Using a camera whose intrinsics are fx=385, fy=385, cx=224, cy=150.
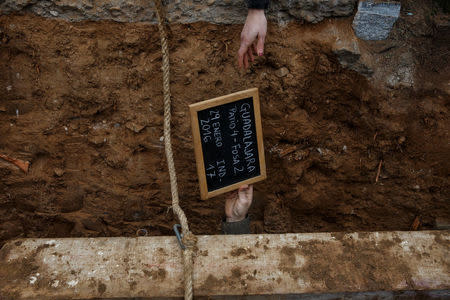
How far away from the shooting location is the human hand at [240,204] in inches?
83.0

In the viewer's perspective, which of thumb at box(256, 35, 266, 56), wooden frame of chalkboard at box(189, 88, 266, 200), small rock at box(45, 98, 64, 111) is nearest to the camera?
wooden frame of chalkboard at box(189, 88, 266, 200)

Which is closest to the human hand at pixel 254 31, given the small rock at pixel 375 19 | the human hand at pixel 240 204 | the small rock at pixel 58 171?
the human hand at pixel 240 204

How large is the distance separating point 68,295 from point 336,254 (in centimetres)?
121

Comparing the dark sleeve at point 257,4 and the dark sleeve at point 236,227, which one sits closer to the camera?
the dark sleeve at point 257,4

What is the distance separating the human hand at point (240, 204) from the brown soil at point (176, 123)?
0.54 metres

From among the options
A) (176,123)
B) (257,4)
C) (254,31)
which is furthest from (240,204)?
(257,4)

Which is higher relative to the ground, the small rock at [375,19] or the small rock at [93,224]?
the small rock at [375,19]

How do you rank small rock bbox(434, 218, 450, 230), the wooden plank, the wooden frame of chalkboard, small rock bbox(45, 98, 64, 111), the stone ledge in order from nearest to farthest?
the wooden plank < the wooden frame of chalkboard < the stone ledge < small rock bbox(45, 98, 64, 111) < small rock bbox(434, 218, 450, 230)

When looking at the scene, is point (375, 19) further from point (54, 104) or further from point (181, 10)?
point (54, 104)

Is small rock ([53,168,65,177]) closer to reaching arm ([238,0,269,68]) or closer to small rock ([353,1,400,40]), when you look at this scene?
reaching arm ([238,0,269,68])

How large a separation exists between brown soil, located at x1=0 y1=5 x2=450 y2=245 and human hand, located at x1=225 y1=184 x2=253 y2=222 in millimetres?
535

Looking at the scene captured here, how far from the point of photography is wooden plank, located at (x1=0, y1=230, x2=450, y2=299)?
1666mm

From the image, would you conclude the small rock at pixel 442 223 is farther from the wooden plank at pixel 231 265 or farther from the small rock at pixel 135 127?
the small rock at pixel 135 127

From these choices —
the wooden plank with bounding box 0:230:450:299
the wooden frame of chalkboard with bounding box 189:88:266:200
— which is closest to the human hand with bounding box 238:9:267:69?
the wooden frame of chalkboard with bounding box 189:88:266:200
